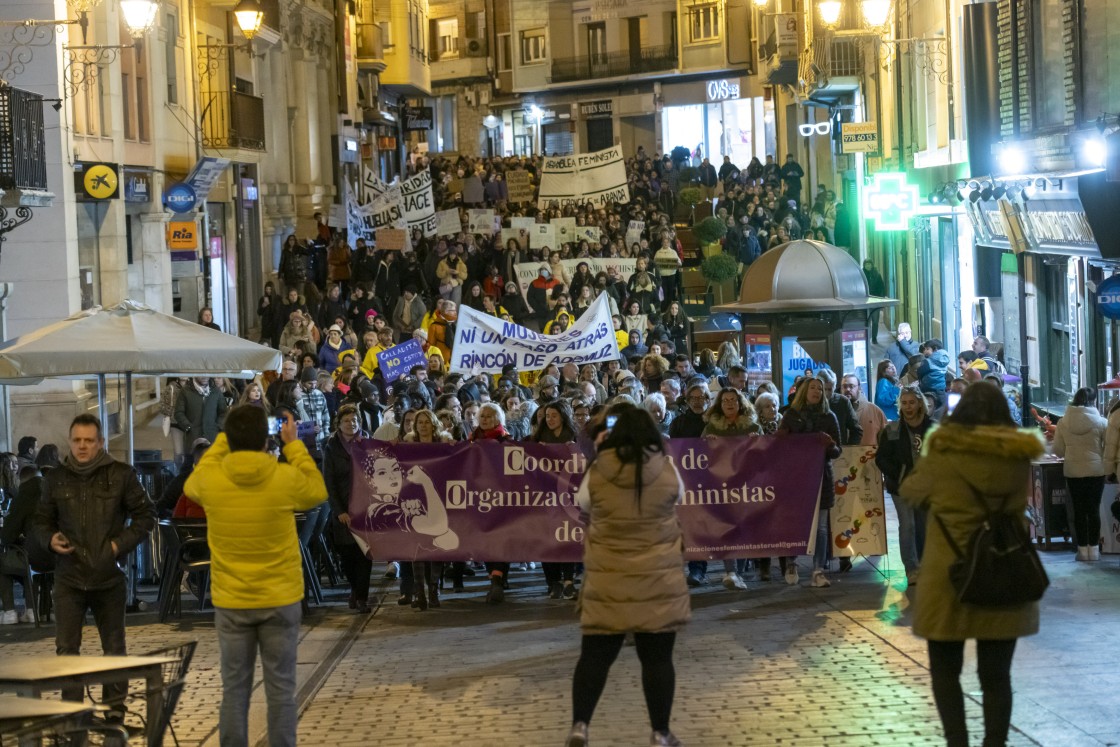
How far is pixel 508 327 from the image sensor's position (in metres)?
20.1

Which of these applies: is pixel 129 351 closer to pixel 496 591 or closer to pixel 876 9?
pixel 496 591

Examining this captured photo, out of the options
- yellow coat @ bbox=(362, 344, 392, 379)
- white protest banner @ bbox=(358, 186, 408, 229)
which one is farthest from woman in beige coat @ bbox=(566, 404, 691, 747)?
white protest banner @ bbox=(358, 186, 408, 229)

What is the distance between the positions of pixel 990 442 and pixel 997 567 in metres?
0.52

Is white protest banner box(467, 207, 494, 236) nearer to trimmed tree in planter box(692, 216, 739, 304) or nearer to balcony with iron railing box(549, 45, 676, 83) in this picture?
trimmed tree in planter box(692, 216, 739, 304)

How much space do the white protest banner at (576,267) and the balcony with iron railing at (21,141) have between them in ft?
29.1

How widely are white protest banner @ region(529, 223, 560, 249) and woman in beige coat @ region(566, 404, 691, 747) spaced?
24.3 metres

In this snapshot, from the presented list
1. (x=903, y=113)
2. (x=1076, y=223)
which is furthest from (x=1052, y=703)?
(x=903, y=113)

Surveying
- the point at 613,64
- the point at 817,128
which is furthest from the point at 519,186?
the point at 613,64

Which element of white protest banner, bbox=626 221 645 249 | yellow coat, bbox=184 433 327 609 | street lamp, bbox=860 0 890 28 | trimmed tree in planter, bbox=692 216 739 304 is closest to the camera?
yellow coat, bbox=184 433 327 609

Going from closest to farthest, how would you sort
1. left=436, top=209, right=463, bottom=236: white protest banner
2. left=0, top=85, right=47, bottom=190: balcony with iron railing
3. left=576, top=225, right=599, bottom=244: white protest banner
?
1. left=0, top=85, right=47, bottom=190: balcony with iron railing
2. left=576, top=225, right=599, bottom=244: white protest banner
3. left=436, top=209, right=463, bottom=236: white protest banner

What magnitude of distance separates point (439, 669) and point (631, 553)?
3.61 meters

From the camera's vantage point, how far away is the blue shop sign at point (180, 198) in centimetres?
2798

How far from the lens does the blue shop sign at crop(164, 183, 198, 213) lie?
28.0 metres

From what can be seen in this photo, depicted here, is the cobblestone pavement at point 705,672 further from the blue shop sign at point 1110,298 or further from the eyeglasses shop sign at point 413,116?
the eyeglasses shop sign at point 413,116
